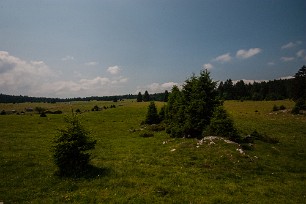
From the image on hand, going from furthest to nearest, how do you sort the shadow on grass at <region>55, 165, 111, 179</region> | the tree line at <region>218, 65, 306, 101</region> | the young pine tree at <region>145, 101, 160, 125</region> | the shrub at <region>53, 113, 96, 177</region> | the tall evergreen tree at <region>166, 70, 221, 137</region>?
Answer: the tree line at <region>218, 65, 306, 101</region>
the young pine tree at <region>145, 101, 160, 125</region>
the tall evergreen tree at <region>166, 70, 221, 137</region>
the shrub at <region>53, 113, 96, 177</region>
the shadow on grass at <region>55, 165, 111, 179</region>

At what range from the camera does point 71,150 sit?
2073 cm

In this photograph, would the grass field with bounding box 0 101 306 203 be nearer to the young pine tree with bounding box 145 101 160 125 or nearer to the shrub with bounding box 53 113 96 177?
the shrub with bounding box 53 113 96 177

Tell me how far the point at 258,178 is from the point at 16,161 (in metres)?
22.4

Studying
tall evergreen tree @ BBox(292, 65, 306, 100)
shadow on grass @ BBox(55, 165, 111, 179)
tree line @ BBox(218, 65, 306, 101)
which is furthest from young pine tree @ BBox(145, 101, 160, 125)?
tree line @ BBox(218, 65, 306, 101)

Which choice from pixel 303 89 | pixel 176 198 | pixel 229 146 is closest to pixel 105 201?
pixel 176 198

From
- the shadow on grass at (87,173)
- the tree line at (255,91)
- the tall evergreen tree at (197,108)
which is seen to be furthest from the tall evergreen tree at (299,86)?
the shadow on grass at (87,173)

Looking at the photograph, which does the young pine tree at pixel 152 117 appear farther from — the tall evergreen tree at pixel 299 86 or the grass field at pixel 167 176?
the tall evergreen tree at pixel 299 86

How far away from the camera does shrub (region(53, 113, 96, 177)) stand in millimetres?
20656

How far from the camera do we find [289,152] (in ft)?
95.1

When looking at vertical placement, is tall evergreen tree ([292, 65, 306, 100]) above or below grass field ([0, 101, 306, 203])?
above

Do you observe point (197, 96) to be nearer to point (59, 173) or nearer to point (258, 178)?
point (258, 178)

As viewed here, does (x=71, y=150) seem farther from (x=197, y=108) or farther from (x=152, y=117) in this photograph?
(x=152, y=117)

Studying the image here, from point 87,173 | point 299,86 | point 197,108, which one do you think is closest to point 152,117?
point 197,108

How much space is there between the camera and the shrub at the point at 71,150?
813 inches
